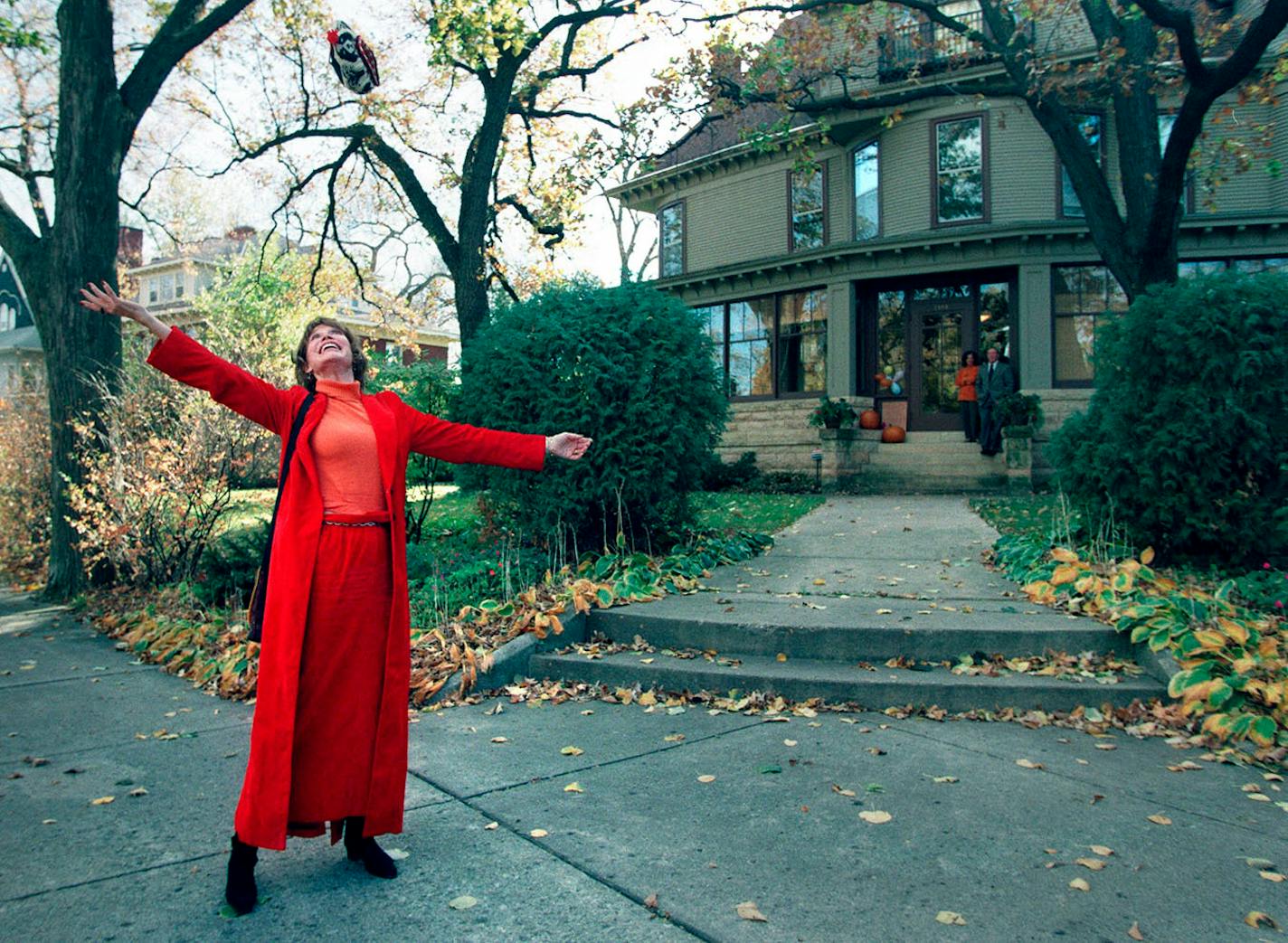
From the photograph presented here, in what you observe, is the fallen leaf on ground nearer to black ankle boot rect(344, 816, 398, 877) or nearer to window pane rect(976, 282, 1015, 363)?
black ankle boot rect(344, 816, 398, 877)

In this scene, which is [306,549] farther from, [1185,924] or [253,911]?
[1185,924]

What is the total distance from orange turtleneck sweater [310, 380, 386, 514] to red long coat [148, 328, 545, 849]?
0.03 m

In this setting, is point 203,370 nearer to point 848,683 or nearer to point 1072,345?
point 848,683

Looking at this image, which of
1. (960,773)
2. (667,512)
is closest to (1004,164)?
(667,512)

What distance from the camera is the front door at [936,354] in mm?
18766

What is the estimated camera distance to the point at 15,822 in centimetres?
377

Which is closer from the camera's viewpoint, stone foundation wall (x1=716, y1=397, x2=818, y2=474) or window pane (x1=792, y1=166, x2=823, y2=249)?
stone foundation wall (x1=716, y1=397, x2=818, y2=474)

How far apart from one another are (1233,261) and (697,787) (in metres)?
17.7

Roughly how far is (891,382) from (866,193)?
3.94 m

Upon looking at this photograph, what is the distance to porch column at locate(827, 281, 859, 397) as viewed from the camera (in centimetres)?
1928

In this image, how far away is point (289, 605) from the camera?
125 inches

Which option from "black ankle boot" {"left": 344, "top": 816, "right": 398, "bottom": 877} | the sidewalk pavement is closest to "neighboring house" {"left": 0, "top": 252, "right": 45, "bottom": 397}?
the sidewalk pavement

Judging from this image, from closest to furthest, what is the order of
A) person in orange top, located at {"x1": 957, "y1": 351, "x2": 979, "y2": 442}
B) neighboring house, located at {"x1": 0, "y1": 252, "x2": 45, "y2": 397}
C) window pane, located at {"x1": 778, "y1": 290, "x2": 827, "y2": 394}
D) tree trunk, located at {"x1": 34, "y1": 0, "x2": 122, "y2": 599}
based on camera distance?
tree trunk, located at {"x1": 34, "y1": 0, "x2": 122, "y2": 599} → neighboring house, located at {"x1": 0, "y1": 252, "x2": 45, "y2": 397} → person in orange top, located at {"x1": 957, "y1": 351, "x2": 979, "y2": 442} → window pane, located at {"x1": 778, "y1": 290, "x2": 827, "y2": 394}

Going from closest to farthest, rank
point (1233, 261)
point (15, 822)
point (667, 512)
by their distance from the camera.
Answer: point (15, 822), point (667, 512), point (1233, 261)
